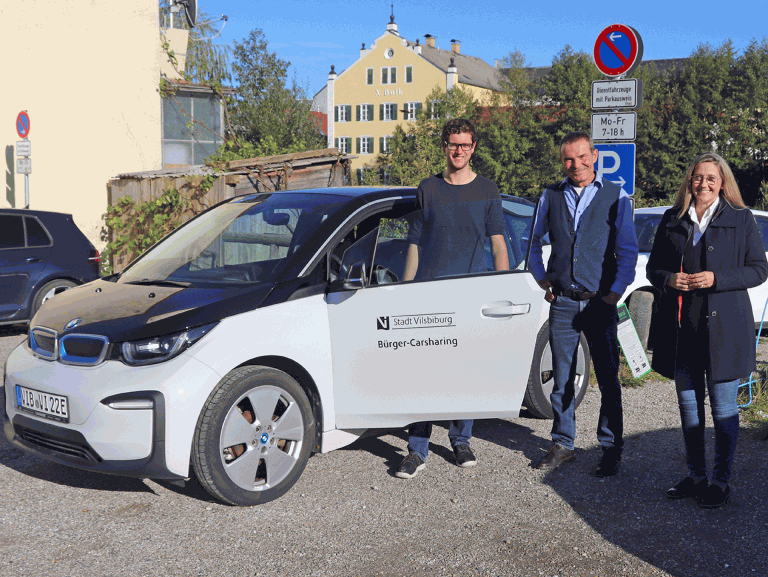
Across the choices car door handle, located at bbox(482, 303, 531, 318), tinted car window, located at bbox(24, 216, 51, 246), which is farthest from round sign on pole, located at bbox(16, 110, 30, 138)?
car door handle, located at bbox(482, 303, 531, 318)

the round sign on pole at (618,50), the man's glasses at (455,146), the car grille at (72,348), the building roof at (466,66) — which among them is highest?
the building roof at (466,66)

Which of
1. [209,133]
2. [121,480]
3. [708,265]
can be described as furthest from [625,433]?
[209,133]

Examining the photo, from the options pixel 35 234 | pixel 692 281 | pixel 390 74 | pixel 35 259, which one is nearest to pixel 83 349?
pixel 692 281

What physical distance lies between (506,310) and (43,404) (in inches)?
96.7

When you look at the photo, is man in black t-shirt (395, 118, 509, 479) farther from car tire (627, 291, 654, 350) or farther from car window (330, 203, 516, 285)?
car tire (627, 291, 654, 350)

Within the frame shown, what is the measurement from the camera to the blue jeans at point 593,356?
463 cm

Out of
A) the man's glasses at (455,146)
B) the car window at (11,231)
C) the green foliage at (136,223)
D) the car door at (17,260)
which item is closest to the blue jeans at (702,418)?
the man's glasses at (455,146)

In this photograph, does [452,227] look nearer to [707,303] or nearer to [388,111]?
[707,303]

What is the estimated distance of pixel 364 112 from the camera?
270 feet

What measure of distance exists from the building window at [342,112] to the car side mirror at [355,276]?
80590mm

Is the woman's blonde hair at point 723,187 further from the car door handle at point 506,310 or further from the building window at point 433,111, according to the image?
the building window at point 433,111

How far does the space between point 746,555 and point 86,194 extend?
49.7ft

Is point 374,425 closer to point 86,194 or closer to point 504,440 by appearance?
point 504,440

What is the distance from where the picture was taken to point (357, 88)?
271ft
